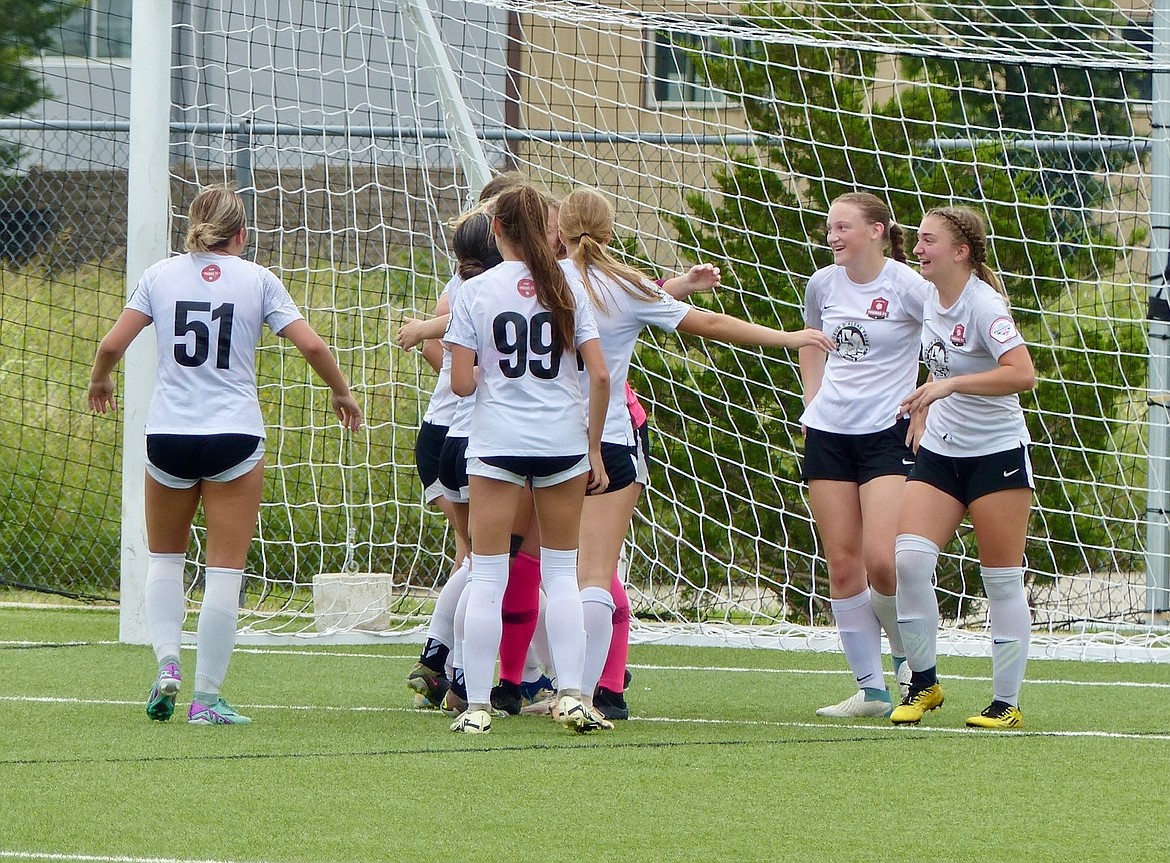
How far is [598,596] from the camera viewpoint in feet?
18.1

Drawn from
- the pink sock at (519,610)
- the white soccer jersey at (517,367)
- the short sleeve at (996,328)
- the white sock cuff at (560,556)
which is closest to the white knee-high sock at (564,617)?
the white sock cuff at (560,556)

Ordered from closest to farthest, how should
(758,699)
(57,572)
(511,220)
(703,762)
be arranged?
1. (703,762)
2. (511,220)
3. (758,699)
4. (57,572)

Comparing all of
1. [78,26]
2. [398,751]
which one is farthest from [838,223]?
[78,26]

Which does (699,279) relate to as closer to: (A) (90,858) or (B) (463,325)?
(B) (463,325)

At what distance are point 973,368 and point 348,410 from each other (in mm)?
2094

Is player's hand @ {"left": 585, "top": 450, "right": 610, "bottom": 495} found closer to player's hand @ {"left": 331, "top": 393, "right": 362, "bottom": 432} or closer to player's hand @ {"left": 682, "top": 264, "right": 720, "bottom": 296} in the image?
player's hand @ {"left": 682, "top": 264, "right": 720, "bottom": 296}

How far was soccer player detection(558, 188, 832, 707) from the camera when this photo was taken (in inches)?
212

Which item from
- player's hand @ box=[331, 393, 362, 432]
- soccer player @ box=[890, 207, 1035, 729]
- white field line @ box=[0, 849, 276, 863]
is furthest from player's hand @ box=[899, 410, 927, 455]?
white field line @ box=[0, 849, 276, 863]

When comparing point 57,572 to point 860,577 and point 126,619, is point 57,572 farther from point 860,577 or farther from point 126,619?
point 860,577

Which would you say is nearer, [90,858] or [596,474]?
[90,858]

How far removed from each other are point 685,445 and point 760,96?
7.21ft

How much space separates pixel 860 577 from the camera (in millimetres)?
5938

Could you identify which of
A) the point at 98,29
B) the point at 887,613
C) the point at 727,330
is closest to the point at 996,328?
the point at 727,330

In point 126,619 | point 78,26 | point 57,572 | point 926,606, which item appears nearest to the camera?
point 926,606
